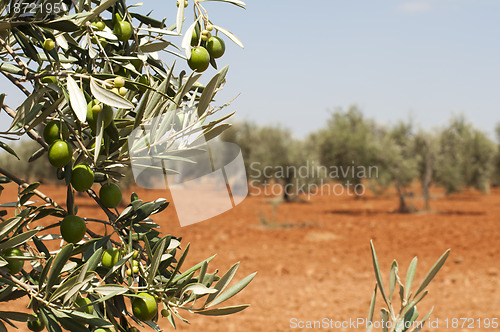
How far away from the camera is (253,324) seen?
6.37 meters

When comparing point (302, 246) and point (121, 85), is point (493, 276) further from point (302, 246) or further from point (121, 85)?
point (121, 85)

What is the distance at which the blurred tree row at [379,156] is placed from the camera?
19828 mm

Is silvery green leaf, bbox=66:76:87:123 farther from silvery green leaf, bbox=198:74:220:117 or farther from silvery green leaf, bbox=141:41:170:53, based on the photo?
silvery green leaf, bbox=141:41:170:53

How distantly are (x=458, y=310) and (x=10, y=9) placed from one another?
23.5 ft

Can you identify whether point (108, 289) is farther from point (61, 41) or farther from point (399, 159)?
point (399, 159)

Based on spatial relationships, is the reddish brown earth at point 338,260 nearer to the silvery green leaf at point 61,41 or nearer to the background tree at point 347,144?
the background tree at point 347,144

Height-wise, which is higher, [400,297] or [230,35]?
[230,35]

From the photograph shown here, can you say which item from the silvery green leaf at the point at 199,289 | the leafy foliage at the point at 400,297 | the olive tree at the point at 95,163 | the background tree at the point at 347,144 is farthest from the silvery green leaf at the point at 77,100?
the background tree at the point at 347,144

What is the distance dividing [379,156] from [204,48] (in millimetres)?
19741

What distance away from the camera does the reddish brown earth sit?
265 inches

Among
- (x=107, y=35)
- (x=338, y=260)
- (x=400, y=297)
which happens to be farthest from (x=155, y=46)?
(x=338, y=260)

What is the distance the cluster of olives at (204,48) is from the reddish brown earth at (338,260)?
5679 mm

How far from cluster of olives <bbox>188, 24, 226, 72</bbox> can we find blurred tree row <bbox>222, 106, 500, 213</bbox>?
1925cm

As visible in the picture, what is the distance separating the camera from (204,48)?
0.92m
